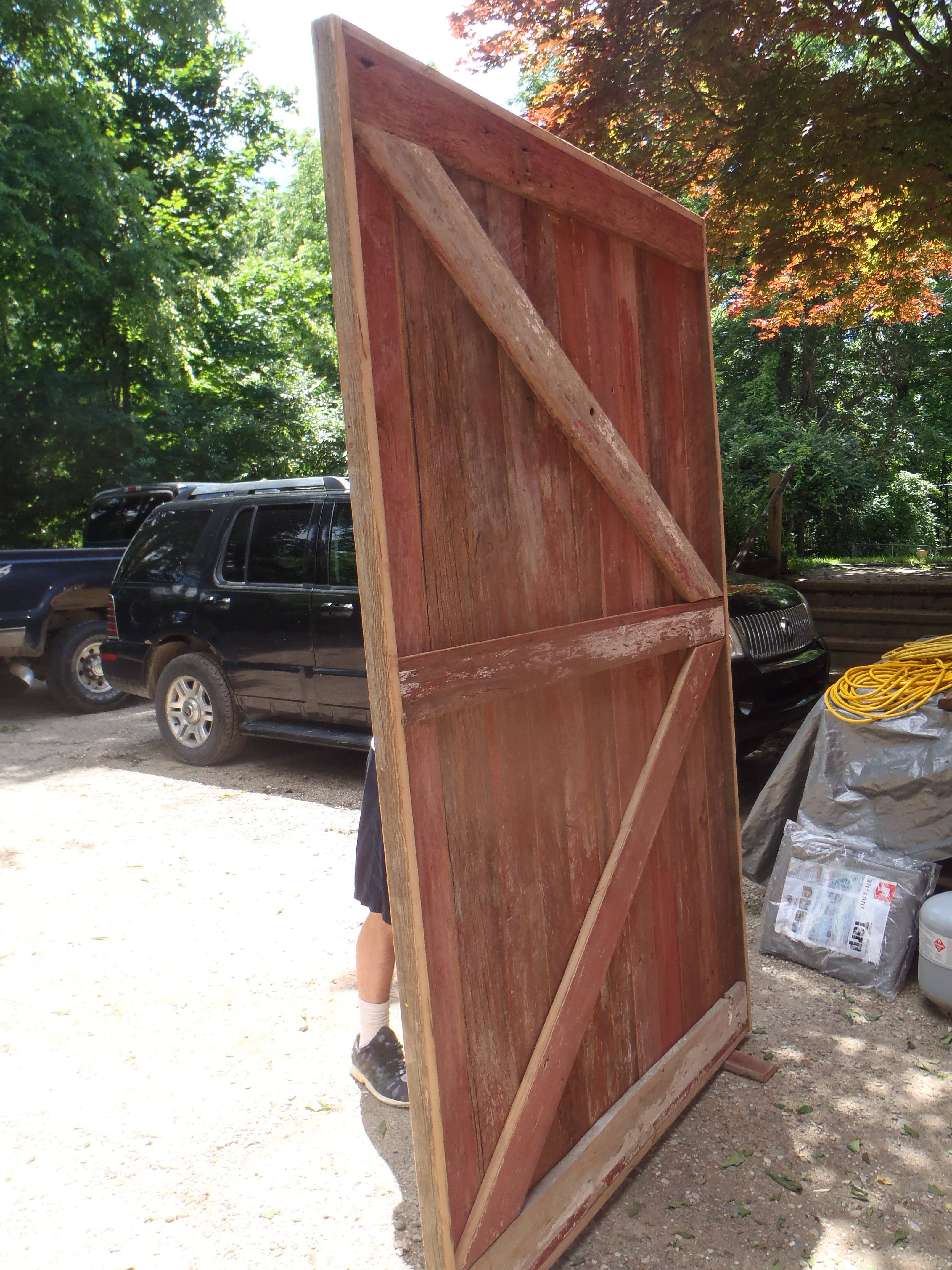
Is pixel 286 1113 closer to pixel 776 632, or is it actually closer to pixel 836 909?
pixel 836 909

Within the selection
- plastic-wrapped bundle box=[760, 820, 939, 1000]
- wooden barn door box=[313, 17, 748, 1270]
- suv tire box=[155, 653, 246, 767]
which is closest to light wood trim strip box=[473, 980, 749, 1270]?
wooden barn door box=[313, 17, 748, 1270]

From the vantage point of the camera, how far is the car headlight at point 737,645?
5598 millimetres

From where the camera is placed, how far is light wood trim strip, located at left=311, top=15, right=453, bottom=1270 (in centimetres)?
194

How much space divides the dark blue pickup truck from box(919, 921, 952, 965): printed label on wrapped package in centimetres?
757

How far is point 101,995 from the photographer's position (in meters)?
3.90

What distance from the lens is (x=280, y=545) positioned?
672 cm

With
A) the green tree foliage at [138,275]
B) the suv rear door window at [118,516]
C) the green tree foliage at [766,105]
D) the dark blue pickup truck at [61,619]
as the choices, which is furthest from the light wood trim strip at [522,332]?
the green tree foliage at [138,275]

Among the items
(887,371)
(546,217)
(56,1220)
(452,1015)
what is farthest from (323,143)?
(887,371)

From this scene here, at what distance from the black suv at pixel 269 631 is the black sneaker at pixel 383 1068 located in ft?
9.29

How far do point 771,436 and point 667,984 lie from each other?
1659 cm

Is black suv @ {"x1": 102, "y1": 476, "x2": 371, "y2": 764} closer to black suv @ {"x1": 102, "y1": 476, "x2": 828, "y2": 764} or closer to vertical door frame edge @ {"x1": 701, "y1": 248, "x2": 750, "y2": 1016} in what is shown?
black suv @ {"x1": 102, "y1": 476, "x2": 828, "y2": 764}

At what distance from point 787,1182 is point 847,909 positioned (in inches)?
55.1

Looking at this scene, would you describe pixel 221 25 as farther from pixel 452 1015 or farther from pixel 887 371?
pixel 452 1015

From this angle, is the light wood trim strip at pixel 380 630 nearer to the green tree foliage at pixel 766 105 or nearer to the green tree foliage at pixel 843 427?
the green tree foliage at pixel 766 105
